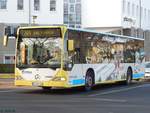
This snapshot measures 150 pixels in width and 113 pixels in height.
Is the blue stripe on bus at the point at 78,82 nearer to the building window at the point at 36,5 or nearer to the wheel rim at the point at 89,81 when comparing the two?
the wheel rim at the point at 89,81

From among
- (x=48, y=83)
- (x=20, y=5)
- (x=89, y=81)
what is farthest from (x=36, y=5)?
(x=48, y=83)

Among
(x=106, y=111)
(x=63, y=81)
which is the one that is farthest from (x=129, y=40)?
(x=106, y=111)

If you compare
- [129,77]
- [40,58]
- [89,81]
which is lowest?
[129,77]

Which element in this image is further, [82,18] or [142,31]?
[142,31]

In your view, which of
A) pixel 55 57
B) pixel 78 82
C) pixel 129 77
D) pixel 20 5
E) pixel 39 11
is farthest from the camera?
pixel 39 11

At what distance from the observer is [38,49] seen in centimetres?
2284

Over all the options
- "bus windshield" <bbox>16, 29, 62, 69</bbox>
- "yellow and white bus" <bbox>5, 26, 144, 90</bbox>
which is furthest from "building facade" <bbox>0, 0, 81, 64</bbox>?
"bus windshield" <bbox>16, 29, 62, 69</bbox>

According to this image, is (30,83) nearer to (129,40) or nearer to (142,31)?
(129,40)

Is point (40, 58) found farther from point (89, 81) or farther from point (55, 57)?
point (89, 81)

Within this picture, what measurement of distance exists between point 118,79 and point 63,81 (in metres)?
6.95

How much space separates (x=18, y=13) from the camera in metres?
64.1

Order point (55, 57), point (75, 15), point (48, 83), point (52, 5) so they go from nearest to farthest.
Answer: point (48, 83)
point (55, 57)
point (52, 5)
point (75, 15)

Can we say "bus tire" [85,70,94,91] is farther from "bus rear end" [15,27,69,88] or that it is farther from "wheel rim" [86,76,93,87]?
"bus rear end" [15,27,69,88]

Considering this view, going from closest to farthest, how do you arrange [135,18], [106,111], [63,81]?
1. [106,111]
2. [63,81]
3. [135,18]
